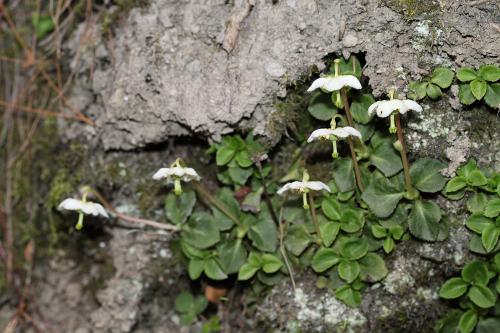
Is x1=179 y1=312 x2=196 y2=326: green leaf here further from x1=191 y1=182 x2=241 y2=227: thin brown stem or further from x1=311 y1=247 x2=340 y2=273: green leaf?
x1=311 y1=247 x2=340 y2=273: green leaf

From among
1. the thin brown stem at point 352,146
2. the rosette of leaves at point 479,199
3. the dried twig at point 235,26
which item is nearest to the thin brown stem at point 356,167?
the thin brown stem at point 352,146

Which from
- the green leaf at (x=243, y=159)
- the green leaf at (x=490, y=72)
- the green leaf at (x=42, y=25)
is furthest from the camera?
the green leaf at (x=42, y=25)

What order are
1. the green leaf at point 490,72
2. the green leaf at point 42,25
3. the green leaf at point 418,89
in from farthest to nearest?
the green leaf at point 42,25, the green leaf at point 418,89, the green leaf at point 490,72

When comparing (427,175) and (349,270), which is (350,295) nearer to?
(349,270)

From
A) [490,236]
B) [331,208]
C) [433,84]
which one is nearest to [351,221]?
[331,208]

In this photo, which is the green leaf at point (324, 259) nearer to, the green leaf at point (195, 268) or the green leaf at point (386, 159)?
the green leaf at point (386, 159)

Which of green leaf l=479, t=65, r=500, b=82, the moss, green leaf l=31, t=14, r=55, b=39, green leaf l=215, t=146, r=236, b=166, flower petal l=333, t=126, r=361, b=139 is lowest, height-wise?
green leaf l=215, t=146, r=236, b=166

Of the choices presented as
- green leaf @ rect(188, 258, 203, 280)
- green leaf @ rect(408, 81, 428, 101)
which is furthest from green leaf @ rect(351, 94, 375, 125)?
green leaf @ rect(188, 258, 203, 280)
